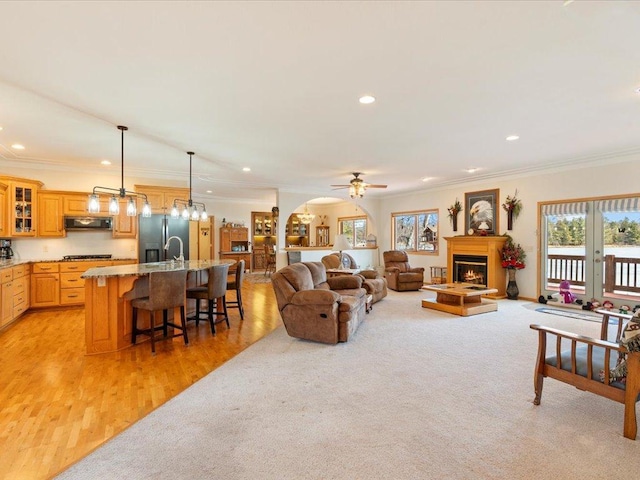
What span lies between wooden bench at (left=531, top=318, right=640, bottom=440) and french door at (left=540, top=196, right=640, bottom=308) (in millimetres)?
4229

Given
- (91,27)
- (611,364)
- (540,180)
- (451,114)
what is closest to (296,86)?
(91,27)

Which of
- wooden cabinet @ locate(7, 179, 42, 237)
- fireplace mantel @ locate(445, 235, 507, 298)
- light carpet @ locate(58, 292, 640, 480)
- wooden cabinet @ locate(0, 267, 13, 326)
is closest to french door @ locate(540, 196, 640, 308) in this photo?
fireplace mantel @ locate(445, 235, 507, 298)

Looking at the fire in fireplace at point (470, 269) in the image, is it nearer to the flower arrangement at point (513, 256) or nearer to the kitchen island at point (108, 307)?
the flower arrangement at point (513, 256)

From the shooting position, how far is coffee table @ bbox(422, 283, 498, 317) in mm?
5598

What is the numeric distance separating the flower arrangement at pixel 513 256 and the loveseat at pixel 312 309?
4.16 m

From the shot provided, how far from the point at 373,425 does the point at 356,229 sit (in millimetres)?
10462

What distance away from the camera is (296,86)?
3072 millimetres

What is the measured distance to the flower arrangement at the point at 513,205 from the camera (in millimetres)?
7148

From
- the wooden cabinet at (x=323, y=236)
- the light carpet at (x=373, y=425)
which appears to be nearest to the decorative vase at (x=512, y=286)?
the light carpet at (x=373, y=425)

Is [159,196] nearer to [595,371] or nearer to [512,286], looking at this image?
[595,371]

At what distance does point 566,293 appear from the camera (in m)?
6.27

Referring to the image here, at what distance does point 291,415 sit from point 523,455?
4.98 feet

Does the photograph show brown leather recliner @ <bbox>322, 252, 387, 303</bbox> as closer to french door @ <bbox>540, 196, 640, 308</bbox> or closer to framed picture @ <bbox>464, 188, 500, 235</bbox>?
framed picture @ <bbox>464, 188, 500, 235</bbox>

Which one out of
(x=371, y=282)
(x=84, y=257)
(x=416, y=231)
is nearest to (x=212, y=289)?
(x=371, y=282)
